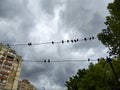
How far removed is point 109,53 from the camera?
58.0ft

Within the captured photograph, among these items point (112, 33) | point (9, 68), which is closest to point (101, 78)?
point (112, 33)

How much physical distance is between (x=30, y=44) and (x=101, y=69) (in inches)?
466

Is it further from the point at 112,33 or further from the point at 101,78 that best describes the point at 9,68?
the point at 112,33

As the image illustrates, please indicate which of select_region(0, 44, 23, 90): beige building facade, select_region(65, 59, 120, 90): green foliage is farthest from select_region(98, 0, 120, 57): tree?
select_region(0, 44, 23, 90): beige building facade

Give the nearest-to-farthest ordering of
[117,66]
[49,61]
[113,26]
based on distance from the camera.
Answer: [113,26] → [49,61] → [117,66]

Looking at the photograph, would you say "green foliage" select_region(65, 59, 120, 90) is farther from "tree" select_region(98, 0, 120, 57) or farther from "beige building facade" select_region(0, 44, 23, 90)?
"beige building facade" select_region(0, 44, 23, 90)

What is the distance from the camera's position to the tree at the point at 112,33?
1645 centimetres

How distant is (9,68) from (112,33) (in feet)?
238

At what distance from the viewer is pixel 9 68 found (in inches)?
3356

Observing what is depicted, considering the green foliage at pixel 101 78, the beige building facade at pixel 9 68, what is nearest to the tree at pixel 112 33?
the green foliage at pixel 101 78

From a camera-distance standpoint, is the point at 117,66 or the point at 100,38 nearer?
the point at 100,38

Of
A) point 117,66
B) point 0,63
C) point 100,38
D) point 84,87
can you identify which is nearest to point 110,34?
point 100,38

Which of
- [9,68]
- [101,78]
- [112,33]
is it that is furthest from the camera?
[9,68]

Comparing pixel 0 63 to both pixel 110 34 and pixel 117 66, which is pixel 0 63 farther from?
pixel 110 34
